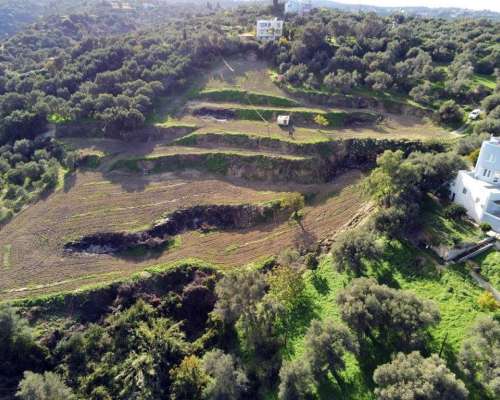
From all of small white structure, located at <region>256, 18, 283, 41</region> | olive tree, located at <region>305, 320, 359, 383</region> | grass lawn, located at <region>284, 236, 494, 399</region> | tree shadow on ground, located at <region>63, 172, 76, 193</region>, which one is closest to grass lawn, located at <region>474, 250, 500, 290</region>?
grass lawn, located at <region>284, 236, 494, 399</region>

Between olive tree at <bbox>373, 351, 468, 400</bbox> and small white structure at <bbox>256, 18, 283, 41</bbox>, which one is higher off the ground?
small white structure at <bbox>256, 18, 283, 41</bbox>

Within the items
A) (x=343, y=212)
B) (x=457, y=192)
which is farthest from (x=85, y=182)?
(x=457, y=192)

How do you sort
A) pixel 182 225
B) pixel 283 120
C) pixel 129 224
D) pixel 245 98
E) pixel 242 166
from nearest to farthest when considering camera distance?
pixel 129 224 → pixel 182 225 → pixel 242 166 → pixel 283 120 → pixel 245 98

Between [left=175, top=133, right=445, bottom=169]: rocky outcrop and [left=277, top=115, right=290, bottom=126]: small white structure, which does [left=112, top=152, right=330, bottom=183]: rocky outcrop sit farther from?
[left=277, top=115, right=290, bottom=126]: small white structure

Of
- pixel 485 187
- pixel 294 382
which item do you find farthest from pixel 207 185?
pixel 485 187

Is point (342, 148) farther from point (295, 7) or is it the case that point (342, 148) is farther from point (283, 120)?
point (295, 7)

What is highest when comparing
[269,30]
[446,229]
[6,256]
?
[269,30]

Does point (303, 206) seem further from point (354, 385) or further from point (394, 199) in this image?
point (354, 385)
